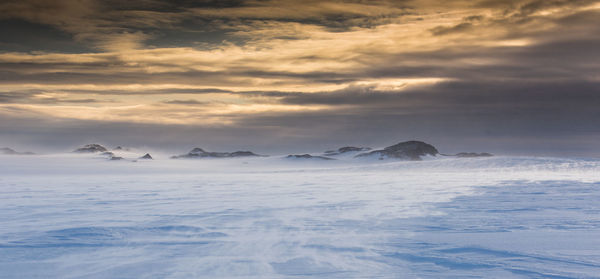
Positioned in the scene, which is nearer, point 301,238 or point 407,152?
point 301,238

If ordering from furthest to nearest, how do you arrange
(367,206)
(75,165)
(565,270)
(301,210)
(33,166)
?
(75,165), (33,166), (367,206), (301,210), (565,270)

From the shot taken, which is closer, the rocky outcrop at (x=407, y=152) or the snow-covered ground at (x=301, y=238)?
the snow-covered ground at (x=301, y=238)

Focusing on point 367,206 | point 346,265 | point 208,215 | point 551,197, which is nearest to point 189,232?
point 208,215

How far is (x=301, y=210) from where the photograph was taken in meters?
10.2

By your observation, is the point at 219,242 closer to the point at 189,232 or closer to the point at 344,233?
the point at 189,232

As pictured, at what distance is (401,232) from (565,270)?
8.83 ft

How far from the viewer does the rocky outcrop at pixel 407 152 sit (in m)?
65.3

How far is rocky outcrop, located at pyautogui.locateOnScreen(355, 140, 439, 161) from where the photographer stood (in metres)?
65.3

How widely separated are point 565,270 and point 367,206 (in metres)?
6.06

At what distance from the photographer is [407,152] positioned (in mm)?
66750

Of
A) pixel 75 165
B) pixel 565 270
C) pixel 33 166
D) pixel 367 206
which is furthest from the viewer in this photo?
pixel 75 165

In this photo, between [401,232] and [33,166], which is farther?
[33,166]

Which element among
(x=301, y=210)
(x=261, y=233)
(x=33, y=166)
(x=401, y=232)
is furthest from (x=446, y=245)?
(x=33, y=166)

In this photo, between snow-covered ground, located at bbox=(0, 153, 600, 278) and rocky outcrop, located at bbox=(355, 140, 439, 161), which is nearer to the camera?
snow-covered ground, located at bbox=(0, 153, 600, 278)
